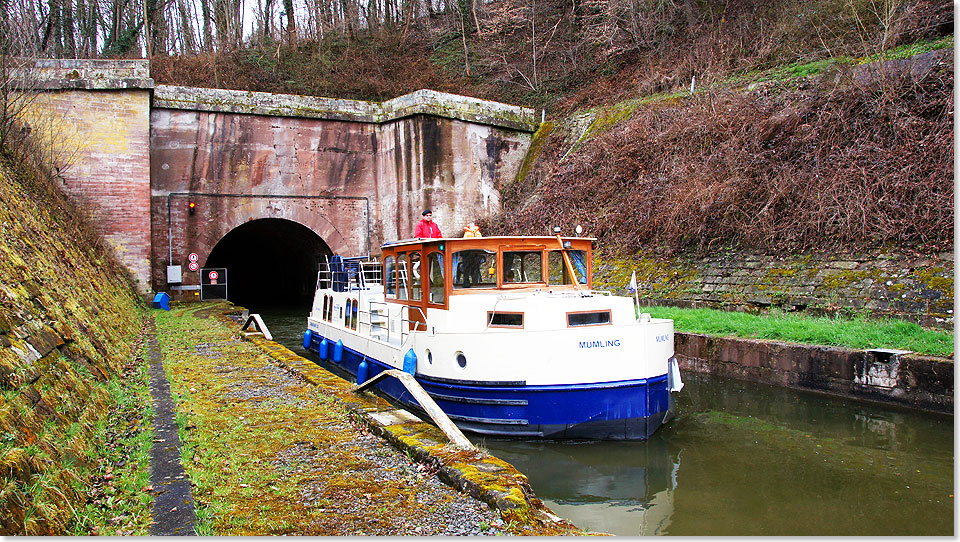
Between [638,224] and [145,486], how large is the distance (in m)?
13.3

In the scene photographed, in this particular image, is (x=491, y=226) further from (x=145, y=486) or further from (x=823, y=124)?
(x=145, y=486)

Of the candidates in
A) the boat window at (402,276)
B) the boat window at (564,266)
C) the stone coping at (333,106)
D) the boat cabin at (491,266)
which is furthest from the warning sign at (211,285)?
the boat window at (564,266)

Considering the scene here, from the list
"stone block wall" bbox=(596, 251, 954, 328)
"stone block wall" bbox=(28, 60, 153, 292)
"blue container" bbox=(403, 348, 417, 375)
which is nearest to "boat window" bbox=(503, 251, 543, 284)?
"blue container" bbox=(403, 348, 417, 375)

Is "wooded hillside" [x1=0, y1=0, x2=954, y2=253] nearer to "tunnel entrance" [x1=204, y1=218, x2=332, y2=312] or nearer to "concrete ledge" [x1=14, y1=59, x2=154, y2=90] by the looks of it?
"concrete ledge" [x1=14, y1=59, x2=154, y2=90]

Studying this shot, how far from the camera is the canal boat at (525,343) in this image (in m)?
7.45

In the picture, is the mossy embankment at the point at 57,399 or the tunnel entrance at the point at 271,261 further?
the tunnel entrance at the point at 271,261

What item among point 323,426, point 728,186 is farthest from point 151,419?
point 728,186

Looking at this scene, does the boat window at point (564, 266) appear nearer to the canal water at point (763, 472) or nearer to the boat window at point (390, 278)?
the canal water at point (763, 472)

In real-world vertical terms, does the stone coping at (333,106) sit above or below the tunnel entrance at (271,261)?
above

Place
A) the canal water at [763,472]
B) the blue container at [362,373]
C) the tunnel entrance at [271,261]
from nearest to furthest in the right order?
the canal water at [763,472]
the blue container at [362,373]
the tunnel entrance at [271,261]

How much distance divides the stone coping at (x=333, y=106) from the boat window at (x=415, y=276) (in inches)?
479

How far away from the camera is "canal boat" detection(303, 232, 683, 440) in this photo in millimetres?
7453

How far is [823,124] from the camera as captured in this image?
44.4 ft

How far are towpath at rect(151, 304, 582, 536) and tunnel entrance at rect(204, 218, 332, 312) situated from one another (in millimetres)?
15181
